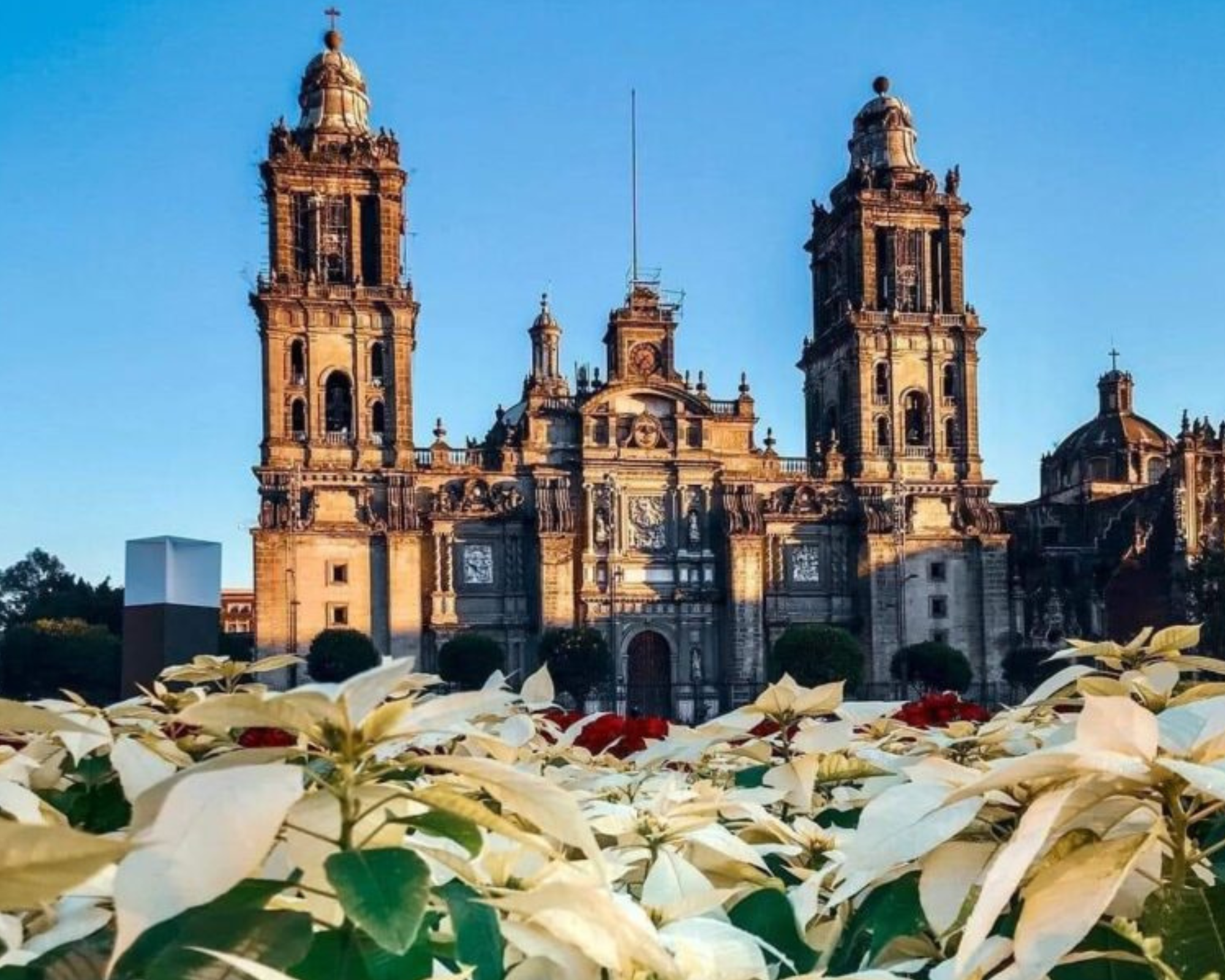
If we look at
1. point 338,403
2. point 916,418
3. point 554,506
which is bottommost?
point 554,506

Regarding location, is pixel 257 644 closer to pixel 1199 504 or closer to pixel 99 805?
pixel 1199 504

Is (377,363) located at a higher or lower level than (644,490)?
higher

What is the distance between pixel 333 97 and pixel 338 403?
10.1 meters

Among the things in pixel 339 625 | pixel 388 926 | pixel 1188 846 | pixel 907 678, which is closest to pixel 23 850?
pixel 388 926

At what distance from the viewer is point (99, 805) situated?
291cm

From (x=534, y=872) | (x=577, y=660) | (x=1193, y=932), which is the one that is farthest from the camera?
(x=577, y=660)

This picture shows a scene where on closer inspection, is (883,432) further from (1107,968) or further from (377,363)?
A: (1107,968)

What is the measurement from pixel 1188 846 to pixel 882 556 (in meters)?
41.0

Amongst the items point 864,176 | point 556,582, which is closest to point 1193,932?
point 556,582

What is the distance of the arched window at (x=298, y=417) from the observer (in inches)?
1574

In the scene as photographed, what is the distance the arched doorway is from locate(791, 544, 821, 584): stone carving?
15.0 feet

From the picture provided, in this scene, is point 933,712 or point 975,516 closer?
point 933,712

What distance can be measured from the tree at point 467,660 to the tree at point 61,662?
44.2 ft

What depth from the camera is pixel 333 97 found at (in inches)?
1720
